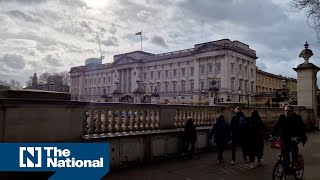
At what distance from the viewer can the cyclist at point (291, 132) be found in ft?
25.8

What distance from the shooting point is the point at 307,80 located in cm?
2180

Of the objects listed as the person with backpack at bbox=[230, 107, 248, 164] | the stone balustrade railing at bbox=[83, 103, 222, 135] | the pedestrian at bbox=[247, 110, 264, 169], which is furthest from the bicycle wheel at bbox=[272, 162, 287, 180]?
the stone balustrade railing at bbox=[83, 103, 222, 135]

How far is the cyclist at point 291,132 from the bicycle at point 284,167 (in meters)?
0.08

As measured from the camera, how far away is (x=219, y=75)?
99688 mm

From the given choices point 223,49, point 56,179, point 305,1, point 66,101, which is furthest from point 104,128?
point 223,49

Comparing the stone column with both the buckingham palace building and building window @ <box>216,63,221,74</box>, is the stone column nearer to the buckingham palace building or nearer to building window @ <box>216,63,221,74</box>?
the buckingham palace building

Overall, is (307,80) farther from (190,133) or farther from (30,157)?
(30,157)

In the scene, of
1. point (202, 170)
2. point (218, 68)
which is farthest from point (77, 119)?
point (218, 68)

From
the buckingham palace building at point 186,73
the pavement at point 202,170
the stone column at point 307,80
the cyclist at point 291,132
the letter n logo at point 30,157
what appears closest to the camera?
the letter n logo at point 30,157

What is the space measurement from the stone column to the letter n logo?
781 inches

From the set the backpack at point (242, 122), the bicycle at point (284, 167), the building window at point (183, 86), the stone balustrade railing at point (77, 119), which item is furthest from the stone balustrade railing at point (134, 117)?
the building window at point (183, 86)

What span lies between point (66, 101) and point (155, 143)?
3.57 meters

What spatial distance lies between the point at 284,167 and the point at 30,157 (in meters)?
5.55

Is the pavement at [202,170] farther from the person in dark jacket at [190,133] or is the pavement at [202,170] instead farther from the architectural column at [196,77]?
the architectural column at [196,77]
